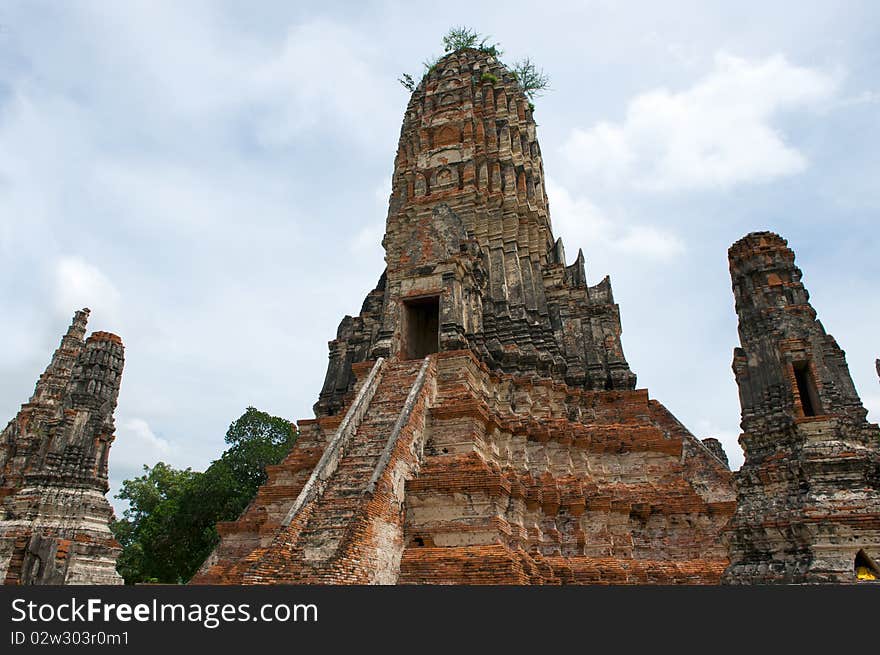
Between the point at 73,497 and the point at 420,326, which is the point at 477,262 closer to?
the point at 420,326

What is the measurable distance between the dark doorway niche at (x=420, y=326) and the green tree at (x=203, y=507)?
1247 cm

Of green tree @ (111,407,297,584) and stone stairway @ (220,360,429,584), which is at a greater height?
green tree @ (111,407,297,584)

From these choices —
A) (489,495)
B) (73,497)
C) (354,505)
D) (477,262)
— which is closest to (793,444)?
(489,495)

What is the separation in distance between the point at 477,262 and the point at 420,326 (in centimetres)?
273

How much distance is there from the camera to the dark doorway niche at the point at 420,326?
17141 mm

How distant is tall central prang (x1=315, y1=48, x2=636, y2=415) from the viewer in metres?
17.0

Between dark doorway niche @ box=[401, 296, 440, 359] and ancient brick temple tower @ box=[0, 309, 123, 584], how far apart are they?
731 cm

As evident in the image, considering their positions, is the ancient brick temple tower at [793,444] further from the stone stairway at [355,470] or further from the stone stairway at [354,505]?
the stone stairway at [355,470]

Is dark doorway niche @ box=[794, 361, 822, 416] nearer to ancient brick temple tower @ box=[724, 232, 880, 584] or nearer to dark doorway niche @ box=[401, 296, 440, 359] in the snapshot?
ancient brick temple tower @ box=[724, 232, 880, 584]

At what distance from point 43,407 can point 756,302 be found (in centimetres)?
2279

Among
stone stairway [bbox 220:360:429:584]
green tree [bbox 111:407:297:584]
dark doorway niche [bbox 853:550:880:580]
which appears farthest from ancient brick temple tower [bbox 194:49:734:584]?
green tree [bbox 111:407:297:584]

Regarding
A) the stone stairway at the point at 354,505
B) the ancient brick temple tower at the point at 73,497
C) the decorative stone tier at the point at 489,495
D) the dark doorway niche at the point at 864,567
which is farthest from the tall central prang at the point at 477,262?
the dark doorway niche at the point at 864,567
